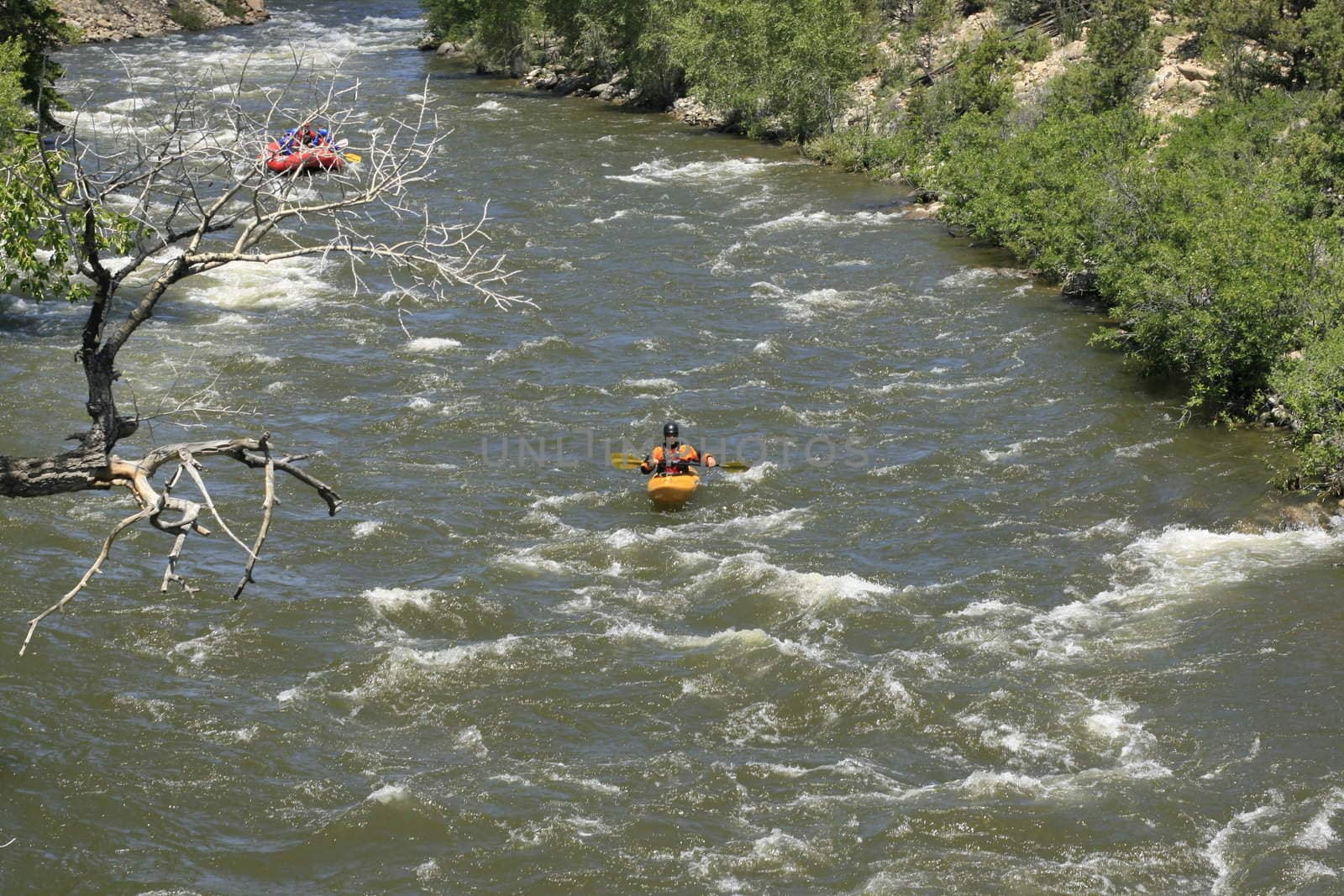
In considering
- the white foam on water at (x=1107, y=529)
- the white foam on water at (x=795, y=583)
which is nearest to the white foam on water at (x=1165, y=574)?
the white foam on water at (x=1107, y=529)

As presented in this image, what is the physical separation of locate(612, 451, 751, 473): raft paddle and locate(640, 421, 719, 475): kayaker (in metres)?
0.18

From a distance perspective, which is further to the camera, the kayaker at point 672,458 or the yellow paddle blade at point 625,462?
the yellow paddle blade at point 625,462

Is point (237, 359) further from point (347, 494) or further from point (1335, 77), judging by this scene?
point (1335, 77)

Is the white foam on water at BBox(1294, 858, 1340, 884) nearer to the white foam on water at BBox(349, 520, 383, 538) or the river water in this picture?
the river water

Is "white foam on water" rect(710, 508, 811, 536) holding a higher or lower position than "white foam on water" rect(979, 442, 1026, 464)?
lower

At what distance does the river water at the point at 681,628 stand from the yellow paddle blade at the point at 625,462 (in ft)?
1.80

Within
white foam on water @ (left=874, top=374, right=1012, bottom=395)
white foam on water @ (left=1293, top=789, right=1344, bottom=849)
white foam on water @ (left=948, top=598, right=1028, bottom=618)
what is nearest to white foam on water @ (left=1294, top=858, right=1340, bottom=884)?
white foam on water @ (left=1293, top=789, right=1344, bottom=849)

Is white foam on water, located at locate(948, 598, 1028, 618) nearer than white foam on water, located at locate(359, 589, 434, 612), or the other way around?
white foam on water, located at locate(948, 598, 1028, 618)

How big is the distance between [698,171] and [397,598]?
2706cm

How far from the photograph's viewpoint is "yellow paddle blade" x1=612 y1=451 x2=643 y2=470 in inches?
865

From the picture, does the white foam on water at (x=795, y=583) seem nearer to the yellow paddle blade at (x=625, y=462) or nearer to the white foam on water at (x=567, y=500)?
the white foam on water at (x=567, y=500)

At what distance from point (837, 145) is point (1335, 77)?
46.3 ft

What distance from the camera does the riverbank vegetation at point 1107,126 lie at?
2336cm

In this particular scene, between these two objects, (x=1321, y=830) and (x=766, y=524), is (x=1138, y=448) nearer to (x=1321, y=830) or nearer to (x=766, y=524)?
(x=766, y=524)
